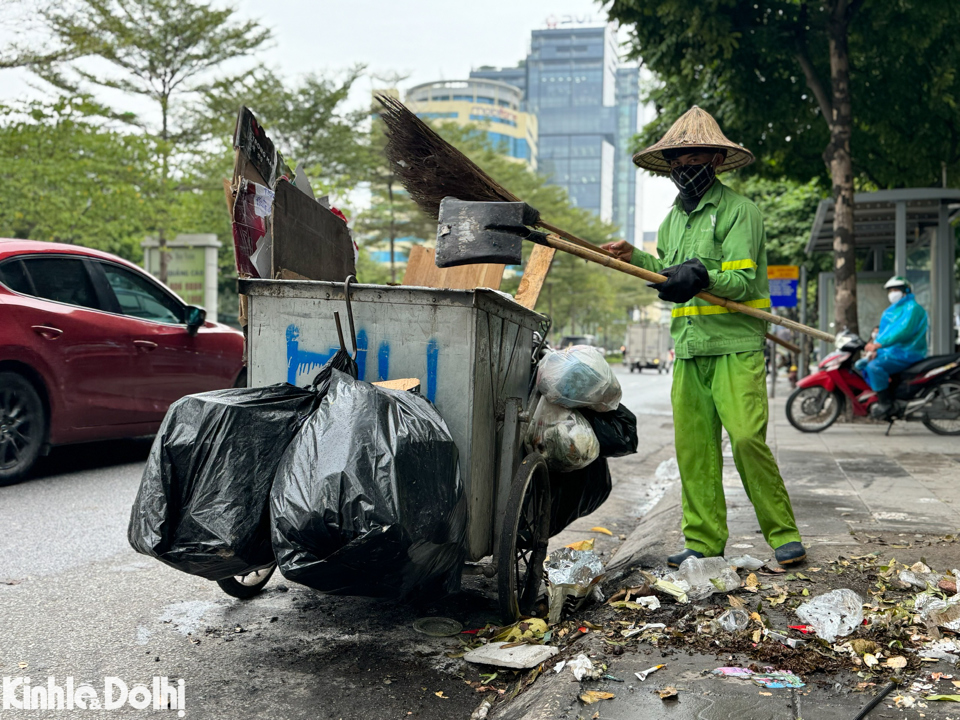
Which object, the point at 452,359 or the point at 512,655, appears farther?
the point at 452,359

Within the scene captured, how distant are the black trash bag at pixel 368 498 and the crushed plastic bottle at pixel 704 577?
1.14 m

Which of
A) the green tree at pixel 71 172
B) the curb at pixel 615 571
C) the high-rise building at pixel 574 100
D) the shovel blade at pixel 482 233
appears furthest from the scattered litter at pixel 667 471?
the high-rise building at pixel 574 100

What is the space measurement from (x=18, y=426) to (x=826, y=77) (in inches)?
427

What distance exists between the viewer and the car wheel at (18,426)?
5.97 metres

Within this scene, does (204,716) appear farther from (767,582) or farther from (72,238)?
(72,238)

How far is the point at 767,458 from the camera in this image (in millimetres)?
3928

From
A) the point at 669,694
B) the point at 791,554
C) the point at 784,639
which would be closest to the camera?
the point at 669,694

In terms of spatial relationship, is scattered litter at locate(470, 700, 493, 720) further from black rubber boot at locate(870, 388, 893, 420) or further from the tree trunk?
the tree trunk

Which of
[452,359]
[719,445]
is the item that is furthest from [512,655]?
[719,445]

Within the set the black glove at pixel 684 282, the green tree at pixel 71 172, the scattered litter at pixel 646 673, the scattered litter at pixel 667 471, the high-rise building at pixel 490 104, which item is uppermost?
the high-rise building at pixel 490 104

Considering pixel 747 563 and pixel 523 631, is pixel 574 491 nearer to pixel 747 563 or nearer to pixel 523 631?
pixel 747 563

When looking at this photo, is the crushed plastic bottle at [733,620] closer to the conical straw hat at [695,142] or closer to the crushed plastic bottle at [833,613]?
the crushed plastic bottle at [833,613]

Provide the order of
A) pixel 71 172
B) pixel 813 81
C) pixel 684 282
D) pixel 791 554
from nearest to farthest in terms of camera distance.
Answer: pixel 684 282, pixel 791 554, pixel 813 81, pixel 71 172

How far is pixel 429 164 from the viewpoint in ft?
13.6
